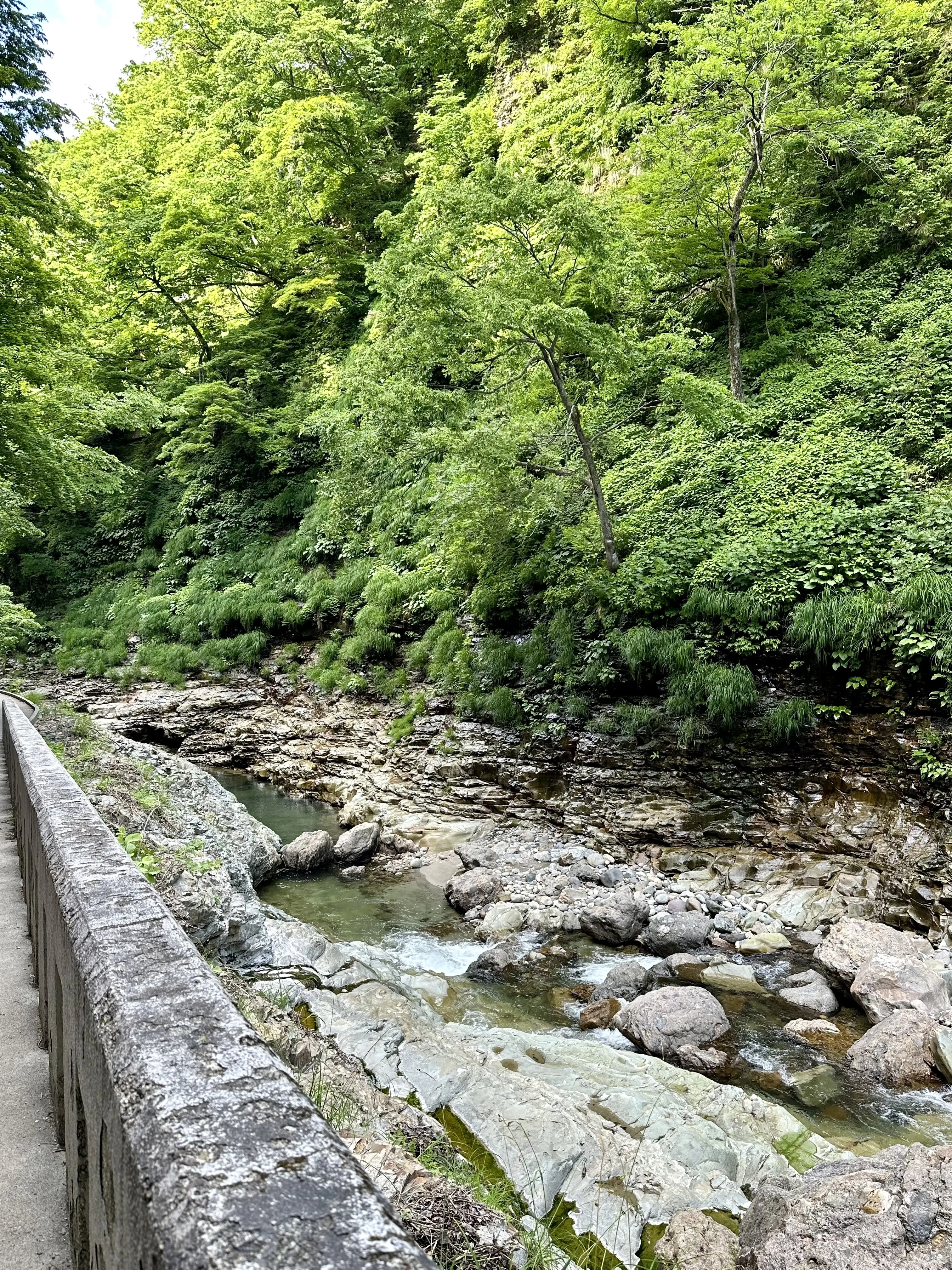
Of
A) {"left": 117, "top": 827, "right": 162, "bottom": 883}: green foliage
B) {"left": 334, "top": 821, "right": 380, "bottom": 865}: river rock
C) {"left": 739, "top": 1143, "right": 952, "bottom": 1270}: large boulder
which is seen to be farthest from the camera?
{"left": 334, "top": 821, "right": 380, "bottom": 865}: river rock

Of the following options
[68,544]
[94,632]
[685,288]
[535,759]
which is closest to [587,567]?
[535,759]

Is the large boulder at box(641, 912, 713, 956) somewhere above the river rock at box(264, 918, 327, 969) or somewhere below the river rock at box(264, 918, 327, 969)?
below

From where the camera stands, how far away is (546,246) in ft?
32.6

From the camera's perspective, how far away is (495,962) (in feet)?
23.7

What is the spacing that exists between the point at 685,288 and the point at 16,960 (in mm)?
15551

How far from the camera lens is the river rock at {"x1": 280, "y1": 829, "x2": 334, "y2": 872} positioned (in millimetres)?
10039

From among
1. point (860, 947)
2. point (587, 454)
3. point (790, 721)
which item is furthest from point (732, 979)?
point (587, 454)

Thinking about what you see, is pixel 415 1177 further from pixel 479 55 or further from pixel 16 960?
pixel 479 55

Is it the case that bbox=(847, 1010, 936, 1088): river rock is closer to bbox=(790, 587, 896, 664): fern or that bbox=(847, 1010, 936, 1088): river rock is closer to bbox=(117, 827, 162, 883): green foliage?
bbox=(790, 587, 896, 664): fern

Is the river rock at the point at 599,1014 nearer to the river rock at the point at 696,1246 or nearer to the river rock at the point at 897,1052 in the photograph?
the river rock at the point at 897,1052

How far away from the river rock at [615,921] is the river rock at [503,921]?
714mm

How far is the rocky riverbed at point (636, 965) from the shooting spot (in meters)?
3.95

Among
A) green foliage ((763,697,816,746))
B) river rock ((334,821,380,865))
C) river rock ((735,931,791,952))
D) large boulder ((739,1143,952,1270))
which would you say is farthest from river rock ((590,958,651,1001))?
river rock ((334,821,380,865))

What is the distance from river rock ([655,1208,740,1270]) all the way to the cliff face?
15.4 ft
